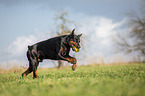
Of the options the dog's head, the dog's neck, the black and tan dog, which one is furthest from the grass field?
the dog's neck

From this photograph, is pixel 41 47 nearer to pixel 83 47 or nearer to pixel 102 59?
pixel 83 47

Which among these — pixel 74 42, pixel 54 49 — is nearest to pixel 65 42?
pixel 74 42

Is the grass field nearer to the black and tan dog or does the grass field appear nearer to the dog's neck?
the black and tan dog

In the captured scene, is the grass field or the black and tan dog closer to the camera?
the grass field

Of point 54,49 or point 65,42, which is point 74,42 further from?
point 54,49

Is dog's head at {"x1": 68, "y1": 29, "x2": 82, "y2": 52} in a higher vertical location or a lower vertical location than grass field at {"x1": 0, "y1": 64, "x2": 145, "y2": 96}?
higher

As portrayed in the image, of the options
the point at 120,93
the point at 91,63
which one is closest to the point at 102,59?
the point at 91,63

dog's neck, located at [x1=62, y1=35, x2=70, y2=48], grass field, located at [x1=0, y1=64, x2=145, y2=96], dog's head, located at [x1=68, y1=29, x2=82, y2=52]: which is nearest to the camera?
grass field, located at [x1=0, y1=64, x2=145, y2=96]

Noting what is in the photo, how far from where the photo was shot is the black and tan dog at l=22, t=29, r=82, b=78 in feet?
20.5

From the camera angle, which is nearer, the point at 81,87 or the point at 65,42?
the point at 81,87

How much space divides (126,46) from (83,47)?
1039 centimetres

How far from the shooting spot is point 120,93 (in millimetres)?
3084

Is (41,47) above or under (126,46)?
under

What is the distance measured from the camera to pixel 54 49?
675 centimetres
